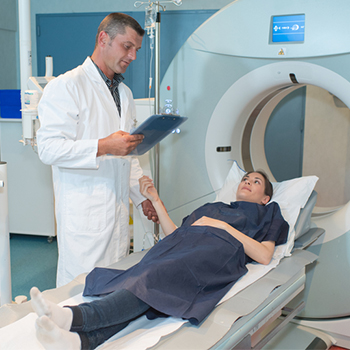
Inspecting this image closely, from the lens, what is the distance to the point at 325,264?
1978mm

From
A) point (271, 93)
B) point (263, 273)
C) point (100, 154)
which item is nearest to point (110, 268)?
point (100, 154)

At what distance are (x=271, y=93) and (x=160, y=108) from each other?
2.05ft

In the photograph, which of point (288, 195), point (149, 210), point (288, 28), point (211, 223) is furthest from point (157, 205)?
point (288, 28)

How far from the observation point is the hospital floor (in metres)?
2.55

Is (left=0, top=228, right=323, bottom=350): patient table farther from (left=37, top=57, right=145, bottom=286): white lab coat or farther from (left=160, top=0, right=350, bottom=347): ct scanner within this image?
(left=160, top=0, right=350, bottom=347): ct scanner

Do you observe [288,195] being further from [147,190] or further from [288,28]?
Result: [288,28]

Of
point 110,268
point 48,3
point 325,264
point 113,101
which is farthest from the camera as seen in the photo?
point 48,3

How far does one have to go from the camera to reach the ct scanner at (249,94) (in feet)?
6.06

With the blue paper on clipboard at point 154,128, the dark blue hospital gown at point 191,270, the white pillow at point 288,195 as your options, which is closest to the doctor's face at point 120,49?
the blue paper on clipboard at point 154,128

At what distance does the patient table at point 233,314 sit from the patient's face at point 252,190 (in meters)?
0.38

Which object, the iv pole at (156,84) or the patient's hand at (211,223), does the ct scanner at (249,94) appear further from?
the patient's hand at (211,223)

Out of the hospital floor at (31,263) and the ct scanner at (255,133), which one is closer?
the ct scanner at (255,133)

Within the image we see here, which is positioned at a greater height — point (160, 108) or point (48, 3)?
point (48, 3)

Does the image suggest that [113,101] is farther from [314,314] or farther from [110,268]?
[314,314]
